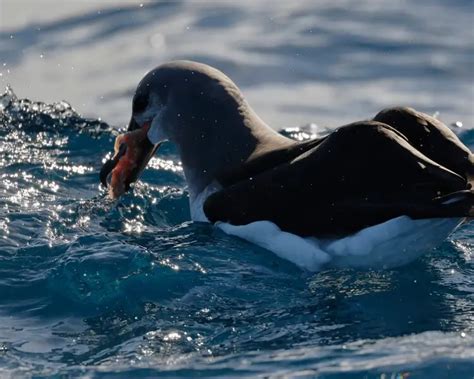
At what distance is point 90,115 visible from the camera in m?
11.5

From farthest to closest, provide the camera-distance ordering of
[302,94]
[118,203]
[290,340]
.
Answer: [302,94], [118,203], [290,340]

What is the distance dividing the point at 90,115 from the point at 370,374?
6.36 m

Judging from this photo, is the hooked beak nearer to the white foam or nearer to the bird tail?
the white foam

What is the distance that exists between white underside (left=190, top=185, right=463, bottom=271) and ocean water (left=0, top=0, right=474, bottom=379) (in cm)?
9

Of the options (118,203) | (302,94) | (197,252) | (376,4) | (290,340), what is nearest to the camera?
(290,340)

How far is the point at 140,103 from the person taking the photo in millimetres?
8984

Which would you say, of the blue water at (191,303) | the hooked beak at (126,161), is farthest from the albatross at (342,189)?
the hooked beak at (126,161)

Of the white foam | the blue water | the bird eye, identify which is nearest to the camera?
the blue water

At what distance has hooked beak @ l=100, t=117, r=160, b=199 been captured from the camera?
8.98 m

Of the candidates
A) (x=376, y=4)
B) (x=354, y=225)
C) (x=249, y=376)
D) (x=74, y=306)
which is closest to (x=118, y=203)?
(x=74, y=306)

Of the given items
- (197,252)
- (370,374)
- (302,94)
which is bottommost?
(370,374)

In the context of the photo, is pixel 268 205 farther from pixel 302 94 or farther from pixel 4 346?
pixel 302 94

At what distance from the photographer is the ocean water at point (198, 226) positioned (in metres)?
6.29

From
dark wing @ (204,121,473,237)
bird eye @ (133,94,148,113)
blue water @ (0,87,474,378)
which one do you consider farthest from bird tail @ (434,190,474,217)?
bird eye @ (133,94,148,113)
